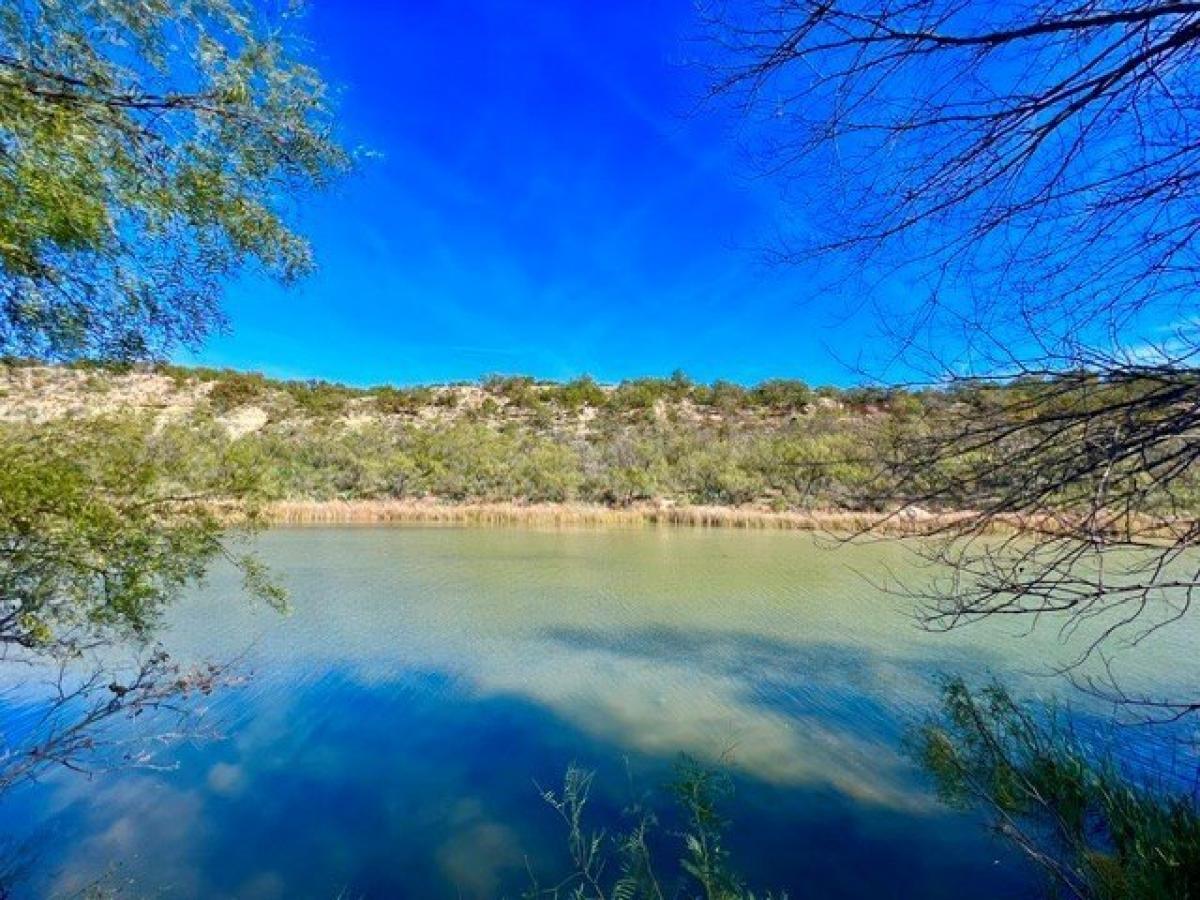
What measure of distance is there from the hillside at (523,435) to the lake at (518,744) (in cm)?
912

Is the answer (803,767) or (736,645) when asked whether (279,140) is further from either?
(736,645)

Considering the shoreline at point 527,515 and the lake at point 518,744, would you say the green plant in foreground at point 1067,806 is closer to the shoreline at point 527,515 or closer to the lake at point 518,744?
the lake at point 518,744

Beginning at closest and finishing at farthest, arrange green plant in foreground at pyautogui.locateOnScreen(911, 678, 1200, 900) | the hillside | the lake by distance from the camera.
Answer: green plant in foreground at pyautogui.locateOnScreen(911, 678, 1200, 900) → the lake → the hillside

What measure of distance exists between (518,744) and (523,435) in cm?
2552

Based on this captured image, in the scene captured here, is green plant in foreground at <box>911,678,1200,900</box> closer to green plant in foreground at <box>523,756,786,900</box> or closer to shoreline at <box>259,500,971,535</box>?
green plant in foreground at <box>523,756,786,900</box>

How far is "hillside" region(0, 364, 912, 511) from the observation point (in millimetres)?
23156

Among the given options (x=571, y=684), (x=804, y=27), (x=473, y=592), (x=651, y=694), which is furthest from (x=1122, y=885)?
(x=473, y=592)

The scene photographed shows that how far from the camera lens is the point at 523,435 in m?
30.2

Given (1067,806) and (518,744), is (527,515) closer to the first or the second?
(518,744)

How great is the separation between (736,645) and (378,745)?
14.0ft

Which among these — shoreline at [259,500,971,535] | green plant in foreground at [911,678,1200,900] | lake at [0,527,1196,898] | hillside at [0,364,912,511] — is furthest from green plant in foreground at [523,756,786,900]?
shoreline at [259,500,971,535]

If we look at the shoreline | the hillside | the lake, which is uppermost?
the hillside

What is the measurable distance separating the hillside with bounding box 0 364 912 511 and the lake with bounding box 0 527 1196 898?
9.12m

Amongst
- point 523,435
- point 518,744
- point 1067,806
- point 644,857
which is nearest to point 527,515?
point 523,435
